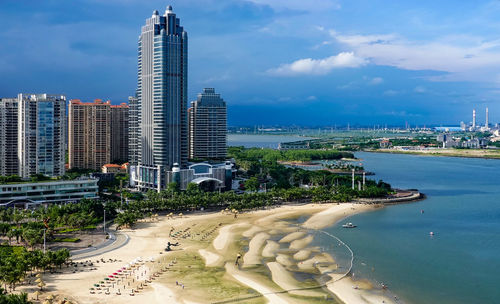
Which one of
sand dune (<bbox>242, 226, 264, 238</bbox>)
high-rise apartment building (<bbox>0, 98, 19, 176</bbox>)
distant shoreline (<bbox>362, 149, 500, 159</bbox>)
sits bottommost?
sand dune (<bbox>242, 226, 264, 238</bbox>)

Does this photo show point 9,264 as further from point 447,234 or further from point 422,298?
point 447,234

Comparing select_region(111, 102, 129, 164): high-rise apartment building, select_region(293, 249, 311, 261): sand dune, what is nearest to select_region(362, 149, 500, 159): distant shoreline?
select_region(111, 102, 129, 164): high-rise apartment building

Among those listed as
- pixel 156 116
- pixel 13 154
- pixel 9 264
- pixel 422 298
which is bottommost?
pixel 422 298

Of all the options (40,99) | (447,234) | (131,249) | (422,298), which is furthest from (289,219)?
(40,99)

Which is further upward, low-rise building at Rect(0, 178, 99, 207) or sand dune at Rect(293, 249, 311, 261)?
low-rise building at Rect(0, 178, 99, 207)

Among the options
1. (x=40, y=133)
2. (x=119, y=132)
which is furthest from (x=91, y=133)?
(x=40, y=133)

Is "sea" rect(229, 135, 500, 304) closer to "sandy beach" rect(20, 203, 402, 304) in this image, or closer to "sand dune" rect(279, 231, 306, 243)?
"sand dune" rect(279, 231, 306, 243)

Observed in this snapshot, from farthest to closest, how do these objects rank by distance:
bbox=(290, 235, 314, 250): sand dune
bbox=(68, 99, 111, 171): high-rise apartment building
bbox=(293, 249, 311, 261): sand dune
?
1. bbox=(68, 99, 111, 171): high-rise apartment building
2. bbox=(290, 235, 314, 250): sand dune
3. bbox=(293, 249, 311, 261): sand dune
